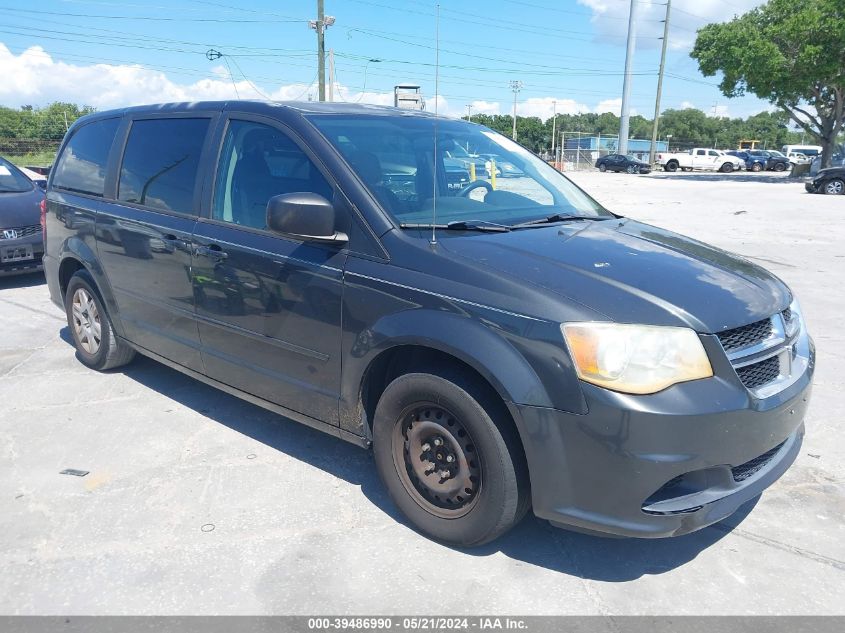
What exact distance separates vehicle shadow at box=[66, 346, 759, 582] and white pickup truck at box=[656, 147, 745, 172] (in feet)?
182

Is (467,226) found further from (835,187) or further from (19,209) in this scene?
(835,187)

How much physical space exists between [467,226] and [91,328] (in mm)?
3377

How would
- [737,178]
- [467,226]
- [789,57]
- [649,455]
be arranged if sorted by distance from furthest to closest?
[737,178], [789,57], [467,226], [649,455]

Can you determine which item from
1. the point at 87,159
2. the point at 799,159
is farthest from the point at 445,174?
the point at 799,159

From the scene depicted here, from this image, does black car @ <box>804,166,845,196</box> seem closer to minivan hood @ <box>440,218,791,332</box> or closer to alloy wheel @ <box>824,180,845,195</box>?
alloy wheel @ <box>824,180,845,195</box>

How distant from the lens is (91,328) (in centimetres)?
506

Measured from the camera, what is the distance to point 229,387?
3.82 m

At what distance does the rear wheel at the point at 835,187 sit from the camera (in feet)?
78.7

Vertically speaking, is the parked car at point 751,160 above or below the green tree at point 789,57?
below

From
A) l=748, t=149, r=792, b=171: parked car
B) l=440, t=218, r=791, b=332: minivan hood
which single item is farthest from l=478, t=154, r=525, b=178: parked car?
l=748, t=149, r=792, b=171: parked car

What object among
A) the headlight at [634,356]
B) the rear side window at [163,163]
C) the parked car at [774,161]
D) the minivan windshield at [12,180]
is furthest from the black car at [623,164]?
the headlight at [634,356]

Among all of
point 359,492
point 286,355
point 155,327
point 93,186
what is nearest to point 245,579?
point 359,492

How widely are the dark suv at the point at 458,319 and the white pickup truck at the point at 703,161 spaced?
54.7m

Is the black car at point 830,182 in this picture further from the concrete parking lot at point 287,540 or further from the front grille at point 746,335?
the front grille at point 746,335
